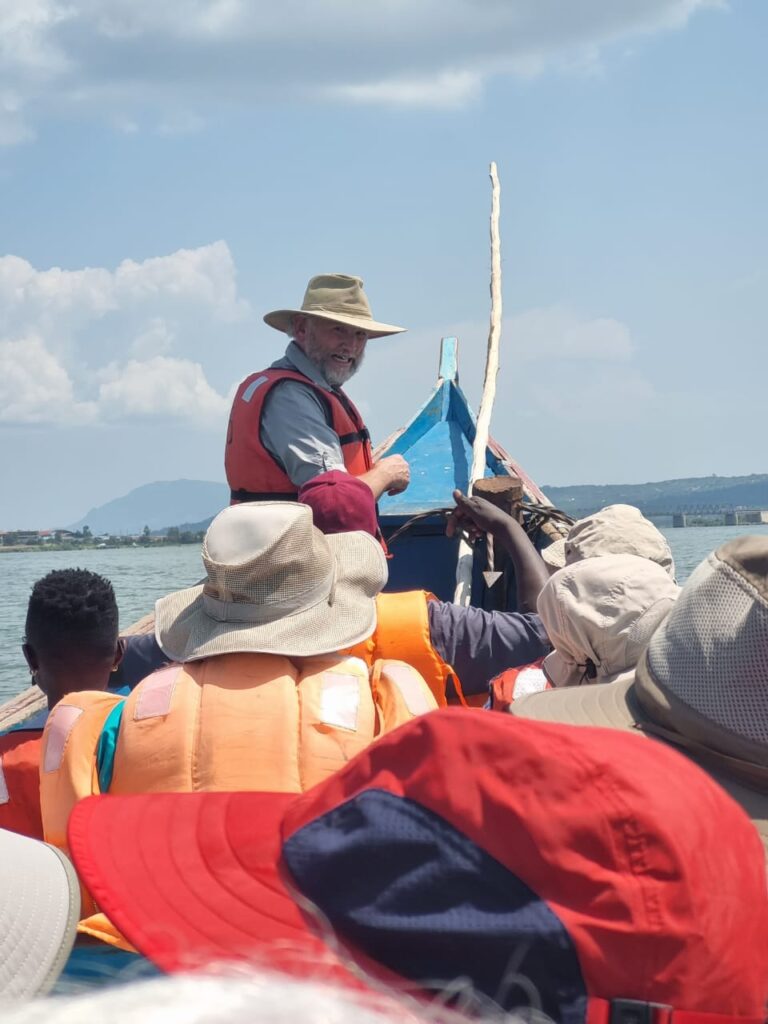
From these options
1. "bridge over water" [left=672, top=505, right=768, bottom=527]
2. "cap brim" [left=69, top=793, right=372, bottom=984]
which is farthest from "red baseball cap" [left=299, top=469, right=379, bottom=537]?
"bridge over water" [left=672, top=505, right=768, bottom=527]

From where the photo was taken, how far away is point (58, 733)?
211 cm

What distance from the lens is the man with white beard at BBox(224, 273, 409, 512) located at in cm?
378

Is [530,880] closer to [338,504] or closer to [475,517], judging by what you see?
[338,504]

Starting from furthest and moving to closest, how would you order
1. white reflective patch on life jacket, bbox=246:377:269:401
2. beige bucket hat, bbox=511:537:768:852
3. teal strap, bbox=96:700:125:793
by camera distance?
white reflective patch on life jacket, bbox=246:377:269:401, teal strap, bbox=96:700:125:793, beige bucket hat, bbox=511:537:768:852

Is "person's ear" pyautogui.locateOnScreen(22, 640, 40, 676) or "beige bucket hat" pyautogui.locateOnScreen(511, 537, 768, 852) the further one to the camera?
"person's ear" pyautogui.locateOnScreen(22, 640, 40, 676)

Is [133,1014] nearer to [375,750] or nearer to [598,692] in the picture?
[375,750]

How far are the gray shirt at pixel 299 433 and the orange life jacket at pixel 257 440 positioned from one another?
24mm

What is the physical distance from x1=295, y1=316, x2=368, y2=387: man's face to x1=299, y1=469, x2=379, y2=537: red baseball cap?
85cm

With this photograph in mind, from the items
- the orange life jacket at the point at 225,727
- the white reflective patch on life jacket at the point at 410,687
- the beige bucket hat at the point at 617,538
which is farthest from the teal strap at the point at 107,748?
the beige bucket hat at the point at 617,538

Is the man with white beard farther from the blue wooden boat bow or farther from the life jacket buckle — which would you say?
the life jacket buckle

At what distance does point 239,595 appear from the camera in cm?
228

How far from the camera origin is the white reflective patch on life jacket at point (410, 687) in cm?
216

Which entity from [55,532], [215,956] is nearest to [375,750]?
[215,956]

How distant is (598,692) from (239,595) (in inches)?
33.7
